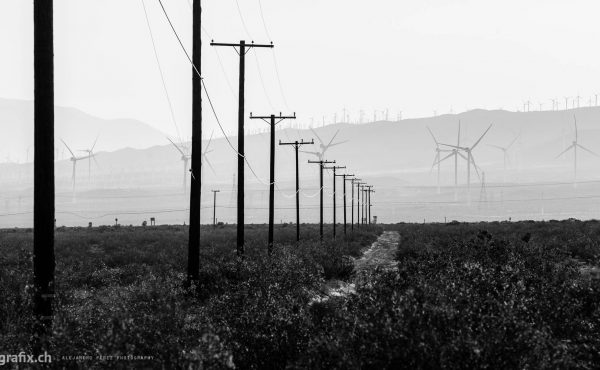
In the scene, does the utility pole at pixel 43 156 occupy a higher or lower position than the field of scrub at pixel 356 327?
higher

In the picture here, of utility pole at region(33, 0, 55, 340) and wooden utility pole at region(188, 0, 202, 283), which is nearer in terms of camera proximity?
utility pole at region(33, 0, 55, 340)

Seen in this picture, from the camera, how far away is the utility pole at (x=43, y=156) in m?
9.05

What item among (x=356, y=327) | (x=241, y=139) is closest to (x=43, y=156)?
(x=356, y=327)

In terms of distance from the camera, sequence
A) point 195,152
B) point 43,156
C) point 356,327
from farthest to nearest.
→ point 195,152 < point 43,156 < point 356,327

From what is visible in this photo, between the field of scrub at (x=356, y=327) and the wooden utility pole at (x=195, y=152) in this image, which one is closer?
the field of scrub at (x=356, y=327)

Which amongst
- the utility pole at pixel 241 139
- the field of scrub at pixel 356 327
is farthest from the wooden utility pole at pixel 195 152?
the utility pole at pixel 241 139

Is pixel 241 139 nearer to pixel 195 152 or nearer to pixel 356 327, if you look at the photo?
pixel 195 152

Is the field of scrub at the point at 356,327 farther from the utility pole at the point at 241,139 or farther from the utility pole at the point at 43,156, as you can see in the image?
the utility pole at the point at 241,139

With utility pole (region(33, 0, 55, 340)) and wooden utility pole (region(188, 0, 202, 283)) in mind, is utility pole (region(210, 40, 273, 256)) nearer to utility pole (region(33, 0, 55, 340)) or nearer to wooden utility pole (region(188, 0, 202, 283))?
wooden utility pole (region(188, 0, 202, 283))

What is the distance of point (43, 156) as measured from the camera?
9109 millimetres

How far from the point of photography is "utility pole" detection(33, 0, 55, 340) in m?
9.05

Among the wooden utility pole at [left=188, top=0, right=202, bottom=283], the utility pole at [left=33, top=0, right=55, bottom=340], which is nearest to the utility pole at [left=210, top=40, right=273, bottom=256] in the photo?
the wooden utility pole at [left=188, top=0, right=202, bottom=283]

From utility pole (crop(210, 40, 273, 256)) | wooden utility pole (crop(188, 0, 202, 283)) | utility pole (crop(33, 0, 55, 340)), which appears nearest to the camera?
utility pole (crop(33, 0, 55, 340))

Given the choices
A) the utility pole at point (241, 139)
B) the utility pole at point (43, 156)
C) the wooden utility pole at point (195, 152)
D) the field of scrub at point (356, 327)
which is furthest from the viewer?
the utility pole at point (241, 139)
